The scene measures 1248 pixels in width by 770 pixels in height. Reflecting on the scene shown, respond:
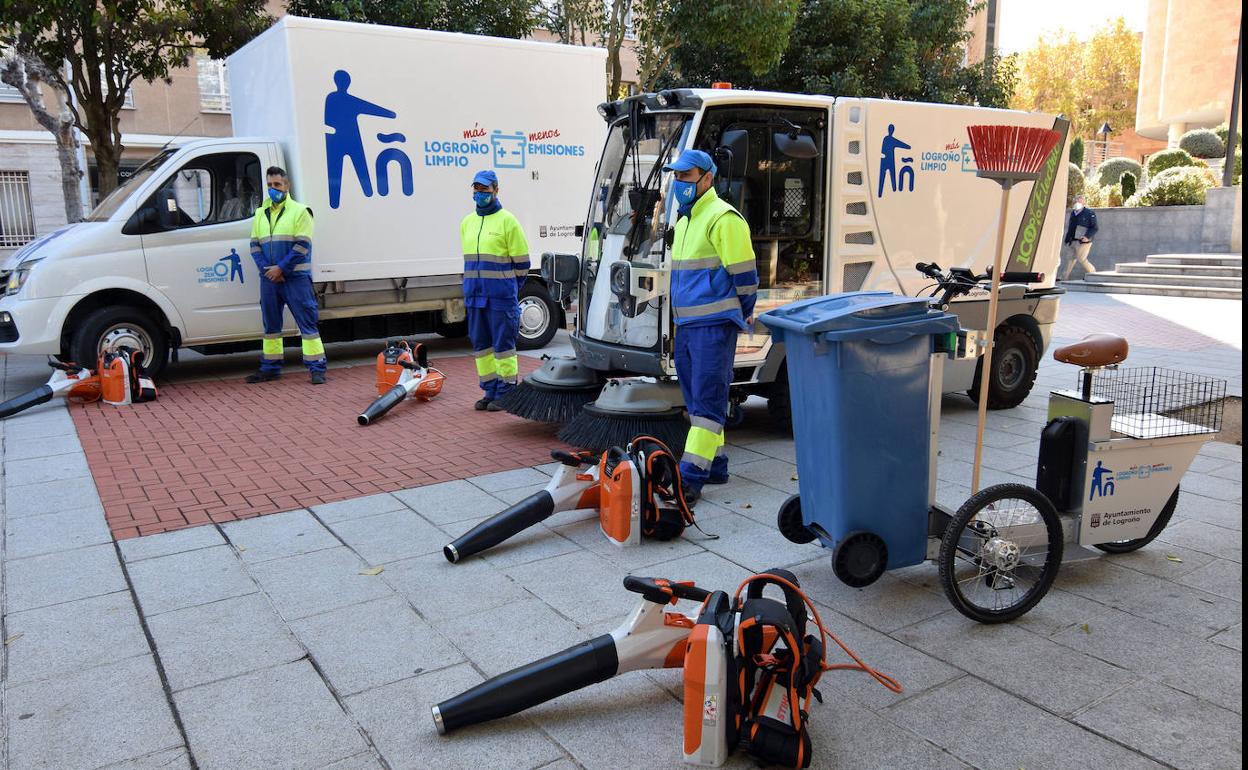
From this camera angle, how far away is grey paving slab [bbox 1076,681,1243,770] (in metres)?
2.79

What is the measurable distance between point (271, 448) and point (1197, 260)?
18471 mm

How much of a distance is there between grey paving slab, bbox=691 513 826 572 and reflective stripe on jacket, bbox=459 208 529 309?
10.4 feet

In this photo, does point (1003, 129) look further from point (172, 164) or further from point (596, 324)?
point (172, 164)

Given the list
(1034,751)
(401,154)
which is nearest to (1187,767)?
(1034,751)

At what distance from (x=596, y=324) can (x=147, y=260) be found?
15.4 ft

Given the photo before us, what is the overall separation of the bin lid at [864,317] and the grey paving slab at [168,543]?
306 cm

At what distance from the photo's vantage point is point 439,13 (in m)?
13.5

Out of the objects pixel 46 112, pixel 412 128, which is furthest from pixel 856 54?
pixel 46 112

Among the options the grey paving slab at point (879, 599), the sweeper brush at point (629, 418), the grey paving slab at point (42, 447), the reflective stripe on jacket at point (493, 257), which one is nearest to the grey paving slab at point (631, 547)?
the grey paving slab at point (879, 599)

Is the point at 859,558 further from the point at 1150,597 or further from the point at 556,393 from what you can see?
the point at 556,393

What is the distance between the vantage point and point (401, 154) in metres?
9.67

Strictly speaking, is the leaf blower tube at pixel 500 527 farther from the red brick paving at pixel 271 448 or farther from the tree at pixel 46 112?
the tree at pixel 46 112

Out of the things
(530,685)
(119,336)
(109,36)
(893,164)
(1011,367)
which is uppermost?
(109,36)

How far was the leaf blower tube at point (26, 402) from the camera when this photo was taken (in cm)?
753
